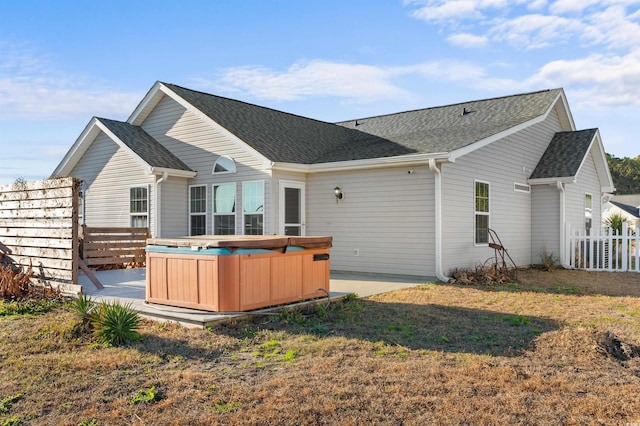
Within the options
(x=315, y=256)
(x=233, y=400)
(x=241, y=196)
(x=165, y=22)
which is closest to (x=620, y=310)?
(x=315, y=256)

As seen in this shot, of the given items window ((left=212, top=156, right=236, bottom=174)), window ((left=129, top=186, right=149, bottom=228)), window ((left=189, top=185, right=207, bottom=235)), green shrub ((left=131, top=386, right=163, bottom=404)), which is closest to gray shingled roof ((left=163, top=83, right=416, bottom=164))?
window ((left=212, top=156, right=236, bottom=174))

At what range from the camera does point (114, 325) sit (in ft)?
18.8

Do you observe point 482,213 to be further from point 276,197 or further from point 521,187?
point 276,197

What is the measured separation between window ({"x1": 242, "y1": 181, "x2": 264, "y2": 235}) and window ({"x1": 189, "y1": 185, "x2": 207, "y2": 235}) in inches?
59.0

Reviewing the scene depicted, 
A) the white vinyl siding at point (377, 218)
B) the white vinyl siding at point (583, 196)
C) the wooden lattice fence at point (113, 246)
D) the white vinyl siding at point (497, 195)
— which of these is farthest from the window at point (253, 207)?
the white vinyl siding at point (583, 196)

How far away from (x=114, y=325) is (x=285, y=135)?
9654mm

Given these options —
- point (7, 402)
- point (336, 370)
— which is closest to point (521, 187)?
point (336, 370)

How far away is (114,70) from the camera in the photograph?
12.7m

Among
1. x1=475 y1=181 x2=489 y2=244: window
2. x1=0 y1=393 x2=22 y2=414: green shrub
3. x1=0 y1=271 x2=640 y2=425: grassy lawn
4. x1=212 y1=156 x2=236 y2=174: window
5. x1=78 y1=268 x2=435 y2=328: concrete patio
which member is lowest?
x1=0 y1=393 x2=22 y2=414: green shrub

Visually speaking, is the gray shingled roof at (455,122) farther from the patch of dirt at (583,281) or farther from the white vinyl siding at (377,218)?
the patch of dirt at (583,281)

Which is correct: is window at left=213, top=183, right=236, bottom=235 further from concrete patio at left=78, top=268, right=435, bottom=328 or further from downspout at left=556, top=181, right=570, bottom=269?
downspout at left=556, top=181, right=570, bottom=269

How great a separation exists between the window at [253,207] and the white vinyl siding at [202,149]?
0.13 m

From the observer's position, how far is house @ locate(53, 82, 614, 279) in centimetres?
1141

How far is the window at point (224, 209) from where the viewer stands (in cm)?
1281
